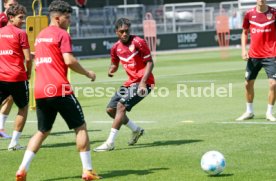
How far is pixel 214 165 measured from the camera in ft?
30.7

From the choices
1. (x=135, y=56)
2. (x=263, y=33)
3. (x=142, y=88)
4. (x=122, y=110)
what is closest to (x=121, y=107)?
(x=122, y=110)

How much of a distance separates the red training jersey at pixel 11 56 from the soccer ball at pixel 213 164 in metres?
4.08

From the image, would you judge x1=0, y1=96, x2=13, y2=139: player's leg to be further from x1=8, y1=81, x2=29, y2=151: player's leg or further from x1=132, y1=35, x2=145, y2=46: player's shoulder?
x1=132, y1=35, x2=145, y2=46: player's shoulder

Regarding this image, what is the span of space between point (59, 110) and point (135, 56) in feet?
9.27

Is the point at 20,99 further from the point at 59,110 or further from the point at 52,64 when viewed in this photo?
the point at 52,64

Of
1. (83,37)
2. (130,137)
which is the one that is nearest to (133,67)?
(130,137)

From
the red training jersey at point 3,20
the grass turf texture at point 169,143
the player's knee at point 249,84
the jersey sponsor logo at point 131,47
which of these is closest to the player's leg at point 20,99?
the grass turf texture at point 169,143

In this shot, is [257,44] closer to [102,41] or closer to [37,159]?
[37,159]

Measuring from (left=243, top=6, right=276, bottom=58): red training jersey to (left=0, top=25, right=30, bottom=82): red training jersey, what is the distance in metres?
Answer: 4.71

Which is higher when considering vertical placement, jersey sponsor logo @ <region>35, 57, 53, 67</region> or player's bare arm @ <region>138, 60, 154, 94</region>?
jersey sponsor logo @ <region>35, 57, 53, 67</region>

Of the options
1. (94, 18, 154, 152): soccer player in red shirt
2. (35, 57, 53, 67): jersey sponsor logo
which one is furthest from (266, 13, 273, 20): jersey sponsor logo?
(35, 57, 53, 67): jersey sponsor logo

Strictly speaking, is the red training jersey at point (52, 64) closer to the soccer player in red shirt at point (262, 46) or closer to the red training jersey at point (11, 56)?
the red training jersey at point (11, 56)

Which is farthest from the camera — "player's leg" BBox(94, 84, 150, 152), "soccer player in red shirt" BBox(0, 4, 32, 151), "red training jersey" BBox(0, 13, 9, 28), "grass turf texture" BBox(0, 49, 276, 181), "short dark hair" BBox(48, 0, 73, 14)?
"red training jersey" BBox(0, 13, 9, 28)

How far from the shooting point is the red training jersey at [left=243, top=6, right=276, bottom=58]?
47.8ft
